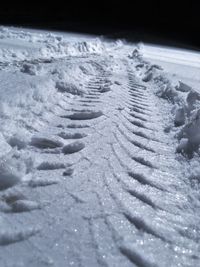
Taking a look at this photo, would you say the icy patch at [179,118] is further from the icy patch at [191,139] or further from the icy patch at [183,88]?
the icy patch at [183,88]

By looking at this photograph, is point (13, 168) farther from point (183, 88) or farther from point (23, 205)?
point (183, 88)

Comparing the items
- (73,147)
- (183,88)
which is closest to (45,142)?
(73,147)

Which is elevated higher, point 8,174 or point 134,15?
point 8,174

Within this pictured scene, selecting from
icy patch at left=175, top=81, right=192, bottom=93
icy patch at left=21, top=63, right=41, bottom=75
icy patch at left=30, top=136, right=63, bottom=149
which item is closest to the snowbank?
icy patch at left=175, top=81, right=192, bottom=93

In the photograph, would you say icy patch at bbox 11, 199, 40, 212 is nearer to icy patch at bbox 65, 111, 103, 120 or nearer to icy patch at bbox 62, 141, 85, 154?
icy patch at bbox 62, 141, 85, 154

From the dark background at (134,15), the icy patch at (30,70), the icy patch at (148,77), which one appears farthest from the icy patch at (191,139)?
the dark background at (134,15)

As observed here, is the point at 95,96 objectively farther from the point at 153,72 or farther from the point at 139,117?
the point at 153,72
